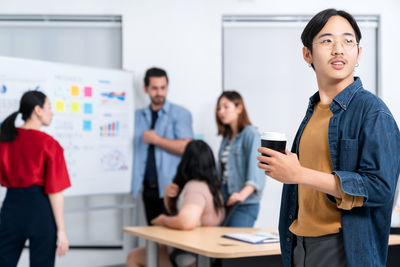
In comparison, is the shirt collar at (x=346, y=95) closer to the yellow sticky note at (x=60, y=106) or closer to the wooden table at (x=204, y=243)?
the wooden table at (x=204, y=243)

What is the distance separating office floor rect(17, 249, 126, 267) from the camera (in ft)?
13.2

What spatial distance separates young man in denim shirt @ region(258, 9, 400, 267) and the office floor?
3.12 metres

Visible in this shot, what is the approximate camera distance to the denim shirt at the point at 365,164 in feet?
3.26

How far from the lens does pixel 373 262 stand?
1.05 m

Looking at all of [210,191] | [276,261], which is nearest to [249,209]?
[210,191]

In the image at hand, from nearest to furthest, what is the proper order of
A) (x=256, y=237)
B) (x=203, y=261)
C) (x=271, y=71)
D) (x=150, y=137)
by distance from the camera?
(x=203, y=261) → (x=256, y=237) → (x=150, y=137) → (x=271, y=71)

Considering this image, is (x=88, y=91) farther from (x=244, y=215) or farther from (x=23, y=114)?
(x=244, y=215)

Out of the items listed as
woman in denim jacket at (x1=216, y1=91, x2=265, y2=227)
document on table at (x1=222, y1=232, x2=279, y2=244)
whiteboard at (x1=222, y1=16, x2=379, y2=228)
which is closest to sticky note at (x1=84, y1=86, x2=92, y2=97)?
woman in denim jacket at (x1=216, y1=91, x2=265, y2=227)

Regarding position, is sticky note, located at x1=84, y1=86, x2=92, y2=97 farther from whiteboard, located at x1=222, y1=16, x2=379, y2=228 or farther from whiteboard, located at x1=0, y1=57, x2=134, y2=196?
whiteboard, located at x1=222, y1=16, x2=379, y2=228

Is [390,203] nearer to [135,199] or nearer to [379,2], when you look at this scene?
[135,199]

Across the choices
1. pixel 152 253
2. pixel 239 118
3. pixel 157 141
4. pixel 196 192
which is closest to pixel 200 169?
pixel 196 192

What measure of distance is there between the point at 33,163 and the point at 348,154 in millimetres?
1806

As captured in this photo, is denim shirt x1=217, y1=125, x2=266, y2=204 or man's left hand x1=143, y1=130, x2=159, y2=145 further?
man's left hand x1=143, y1=130, x2=159, y2=145

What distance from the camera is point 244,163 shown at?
3.12m
